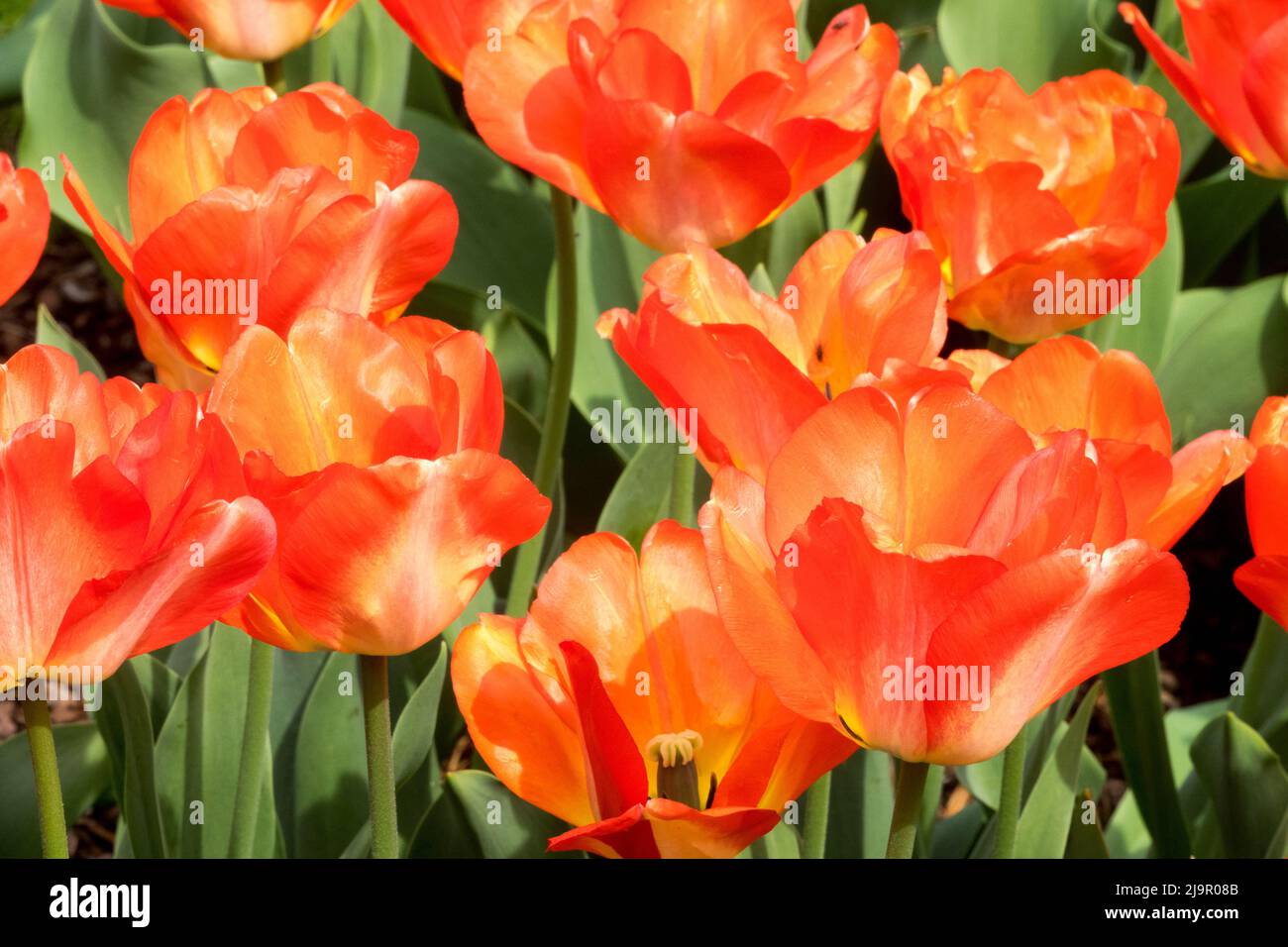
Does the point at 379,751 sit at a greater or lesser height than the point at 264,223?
lesser

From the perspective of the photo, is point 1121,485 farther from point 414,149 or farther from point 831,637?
point 414,149

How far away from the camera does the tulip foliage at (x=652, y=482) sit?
587 mm

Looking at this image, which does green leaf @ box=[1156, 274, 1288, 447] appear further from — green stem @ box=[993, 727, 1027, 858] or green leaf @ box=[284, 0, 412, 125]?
green leaf @ box=[284, 0, 412, 125]

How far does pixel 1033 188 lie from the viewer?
0.92m

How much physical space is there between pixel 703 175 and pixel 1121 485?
38 centimetres

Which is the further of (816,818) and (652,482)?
(652,482)

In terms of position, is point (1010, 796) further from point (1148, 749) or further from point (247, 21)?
point (247, 21)

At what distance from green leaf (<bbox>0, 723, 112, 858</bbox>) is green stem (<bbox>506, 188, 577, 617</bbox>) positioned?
0.32 meters

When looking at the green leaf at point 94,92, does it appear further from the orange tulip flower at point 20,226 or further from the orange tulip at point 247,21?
Result: the orange tulip flower at point 20,226

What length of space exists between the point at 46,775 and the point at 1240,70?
822mm

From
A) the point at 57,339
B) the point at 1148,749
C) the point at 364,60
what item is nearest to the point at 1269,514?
the point at 1148,749

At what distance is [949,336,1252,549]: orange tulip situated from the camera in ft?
2.20

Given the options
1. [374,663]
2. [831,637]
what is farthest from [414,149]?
[831,637]

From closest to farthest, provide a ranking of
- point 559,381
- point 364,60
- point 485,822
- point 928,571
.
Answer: point 928,571 < point 485,822 < point 559,381 < point 364,60
